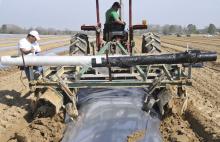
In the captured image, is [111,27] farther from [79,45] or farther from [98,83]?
[98,83]

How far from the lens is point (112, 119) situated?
583 cm

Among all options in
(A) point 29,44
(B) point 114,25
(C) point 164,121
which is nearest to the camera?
(C) point 164,121

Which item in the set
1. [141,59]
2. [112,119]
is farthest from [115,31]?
[141,59]

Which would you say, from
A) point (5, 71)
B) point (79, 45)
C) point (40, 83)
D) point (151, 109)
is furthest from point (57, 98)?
point (5, 71)

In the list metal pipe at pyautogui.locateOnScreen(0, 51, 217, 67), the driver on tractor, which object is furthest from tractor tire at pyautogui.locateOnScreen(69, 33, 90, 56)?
metal pipe at pyautogui.locateOnScreen(0, 51, 217, 67)

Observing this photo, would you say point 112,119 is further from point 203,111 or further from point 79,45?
point 79,45

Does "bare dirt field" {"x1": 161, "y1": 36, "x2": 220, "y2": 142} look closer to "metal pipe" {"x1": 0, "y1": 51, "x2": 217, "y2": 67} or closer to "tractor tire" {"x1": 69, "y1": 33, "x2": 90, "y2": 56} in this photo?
"metal pipe" {"x1": 0, "y1": 51, "x2": 217, "y2": 67}

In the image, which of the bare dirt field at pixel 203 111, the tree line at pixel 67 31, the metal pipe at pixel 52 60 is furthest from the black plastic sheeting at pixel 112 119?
the tree line at pixel 67 31

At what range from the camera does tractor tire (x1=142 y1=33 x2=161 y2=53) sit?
9094mm

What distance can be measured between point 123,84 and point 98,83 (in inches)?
15.8

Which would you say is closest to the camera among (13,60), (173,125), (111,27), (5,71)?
(13,60)

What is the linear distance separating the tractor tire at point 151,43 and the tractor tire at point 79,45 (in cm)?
131

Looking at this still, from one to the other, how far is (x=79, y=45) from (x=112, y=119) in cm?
365

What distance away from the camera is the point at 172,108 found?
6.62 meters
